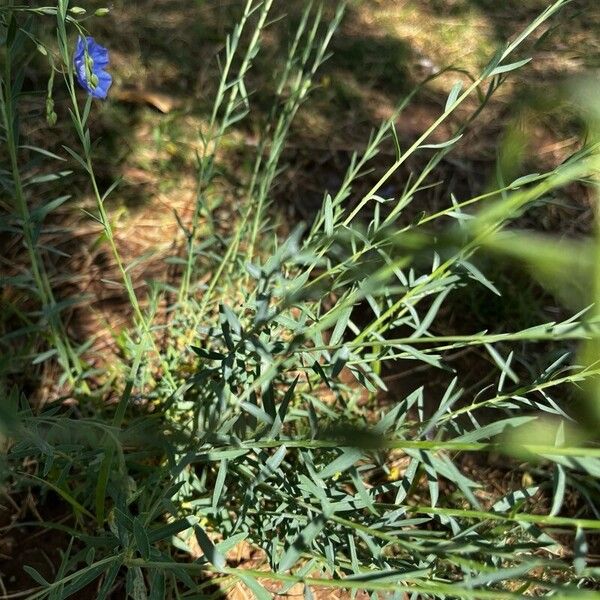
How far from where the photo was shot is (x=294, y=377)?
157 centimetres

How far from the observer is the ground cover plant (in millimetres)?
688

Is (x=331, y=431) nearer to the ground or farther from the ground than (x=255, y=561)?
farther from the ground

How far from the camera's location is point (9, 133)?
104 cm

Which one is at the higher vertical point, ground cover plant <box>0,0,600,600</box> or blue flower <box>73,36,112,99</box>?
blue flower <box>73,36,112,99</box>

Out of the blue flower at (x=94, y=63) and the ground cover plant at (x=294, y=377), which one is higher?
the blue flower at (x=94, y=63)

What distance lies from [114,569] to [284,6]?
2442 millimetres

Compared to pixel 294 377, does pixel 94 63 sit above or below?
above

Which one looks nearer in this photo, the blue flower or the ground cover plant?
the ground cover plant

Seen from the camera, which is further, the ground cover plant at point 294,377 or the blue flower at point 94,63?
the blue flower at point 94,63

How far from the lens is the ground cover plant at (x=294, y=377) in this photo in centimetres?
69

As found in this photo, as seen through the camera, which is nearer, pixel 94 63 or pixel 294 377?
pixel 94 63

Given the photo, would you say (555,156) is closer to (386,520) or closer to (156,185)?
(156,185)

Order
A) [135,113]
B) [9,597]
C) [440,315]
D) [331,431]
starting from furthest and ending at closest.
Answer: [135,113], [440,315], [9,597], [331,431]

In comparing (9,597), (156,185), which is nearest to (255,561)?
(9,597)
